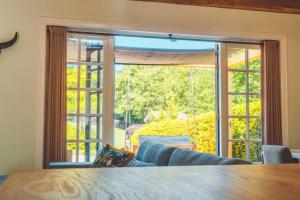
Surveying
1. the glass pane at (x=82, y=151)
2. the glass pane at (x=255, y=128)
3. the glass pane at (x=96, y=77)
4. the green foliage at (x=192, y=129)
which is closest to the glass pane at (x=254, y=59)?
the glass pane at (x=255, y=128)

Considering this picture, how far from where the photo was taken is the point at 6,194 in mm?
569

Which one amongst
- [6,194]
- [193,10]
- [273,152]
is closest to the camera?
[6,194]

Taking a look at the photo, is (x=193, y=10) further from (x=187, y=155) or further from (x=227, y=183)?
(x=227, y=183)

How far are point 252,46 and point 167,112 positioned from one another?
480cm

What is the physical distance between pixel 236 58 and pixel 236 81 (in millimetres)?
336

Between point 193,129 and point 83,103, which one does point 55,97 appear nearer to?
point 83,103

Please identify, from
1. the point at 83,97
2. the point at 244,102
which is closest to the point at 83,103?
the point at 83,97

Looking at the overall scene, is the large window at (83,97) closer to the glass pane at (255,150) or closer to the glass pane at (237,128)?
the glass pane at (237,128)

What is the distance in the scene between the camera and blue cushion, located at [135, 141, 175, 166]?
9.51 feet

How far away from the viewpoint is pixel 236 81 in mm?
4887

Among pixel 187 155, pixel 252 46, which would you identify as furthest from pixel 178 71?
pixel 187 155

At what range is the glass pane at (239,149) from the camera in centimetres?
482

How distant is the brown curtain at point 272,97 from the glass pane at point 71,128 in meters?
Result: 2.61

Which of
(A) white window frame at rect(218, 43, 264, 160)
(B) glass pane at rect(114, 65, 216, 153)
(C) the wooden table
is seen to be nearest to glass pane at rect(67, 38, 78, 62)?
(A) white window frame at rect(218, 43, 264, 160)
